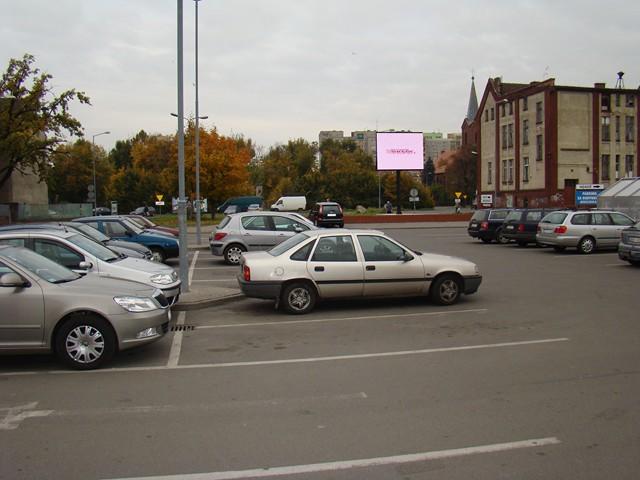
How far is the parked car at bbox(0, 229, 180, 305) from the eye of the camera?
10016mm

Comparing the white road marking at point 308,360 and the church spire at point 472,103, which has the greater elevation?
the church spire at point 472,103

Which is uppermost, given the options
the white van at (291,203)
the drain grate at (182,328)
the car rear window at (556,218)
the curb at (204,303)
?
the white van at (291,203)

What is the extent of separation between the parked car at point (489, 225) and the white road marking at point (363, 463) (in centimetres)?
2347

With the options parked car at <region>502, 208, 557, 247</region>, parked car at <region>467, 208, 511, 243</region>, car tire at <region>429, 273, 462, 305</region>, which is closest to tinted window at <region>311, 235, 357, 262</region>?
car tire at <region>429, 273, 462, 305</region>

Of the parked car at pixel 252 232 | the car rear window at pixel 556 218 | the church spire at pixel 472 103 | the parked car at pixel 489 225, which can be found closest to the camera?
the parked car at pixel 252 232

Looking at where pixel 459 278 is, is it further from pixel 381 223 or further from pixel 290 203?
pixel 290 203

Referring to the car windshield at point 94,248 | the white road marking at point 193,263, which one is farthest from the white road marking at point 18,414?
the white road marking at point 193,263

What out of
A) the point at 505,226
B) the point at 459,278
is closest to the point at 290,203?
the point at 505,226

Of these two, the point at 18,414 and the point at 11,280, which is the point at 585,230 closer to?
the point at 11,280

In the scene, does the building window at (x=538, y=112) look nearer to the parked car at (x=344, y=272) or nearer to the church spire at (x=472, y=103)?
the parked car at (x=344, y=272)

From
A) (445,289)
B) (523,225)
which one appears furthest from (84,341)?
(523,225)

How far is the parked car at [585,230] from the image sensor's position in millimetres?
21672

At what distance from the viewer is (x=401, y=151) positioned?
6003cm

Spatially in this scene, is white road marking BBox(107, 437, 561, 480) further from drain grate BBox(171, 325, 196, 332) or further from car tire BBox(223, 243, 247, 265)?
car tire BBox(223, 243, 247, 265)
